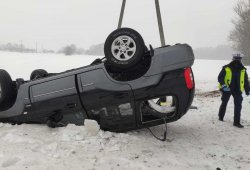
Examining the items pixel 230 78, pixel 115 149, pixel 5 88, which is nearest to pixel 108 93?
pixel 115 149

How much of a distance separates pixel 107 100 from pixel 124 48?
3.01 ft

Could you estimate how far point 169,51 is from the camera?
16.6 ft

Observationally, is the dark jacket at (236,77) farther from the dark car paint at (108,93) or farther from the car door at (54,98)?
the car door at (54,98)

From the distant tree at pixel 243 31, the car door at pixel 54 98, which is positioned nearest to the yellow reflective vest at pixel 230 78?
the car door at pixel 54 98

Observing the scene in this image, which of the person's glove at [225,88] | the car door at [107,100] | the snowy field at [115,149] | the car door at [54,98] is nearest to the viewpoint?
the snowy field at [115,149]

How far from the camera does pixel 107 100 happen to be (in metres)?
5.26

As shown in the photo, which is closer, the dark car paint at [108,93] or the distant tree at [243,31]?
the dark car paint at [108,93]

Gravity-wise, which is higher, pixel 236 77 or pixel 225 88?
pixel 236 77

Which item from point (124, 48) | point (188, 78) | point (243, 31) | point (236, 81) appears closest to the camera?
point (188, 78)

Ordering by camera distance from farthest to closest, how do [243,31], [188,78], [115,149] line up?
[243,31]
[188,78]
[115,149]

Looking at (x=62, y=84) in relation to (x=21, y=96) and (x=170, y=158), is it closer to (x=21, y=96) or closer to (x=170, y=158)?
(x=21, y=96)

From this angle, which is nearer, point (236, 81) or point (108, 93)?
point (108, 93)

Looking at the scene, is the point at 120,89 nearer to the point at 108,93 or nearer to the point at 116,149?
the point at 108,93

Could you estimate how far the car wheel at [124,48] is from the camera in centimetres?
509
